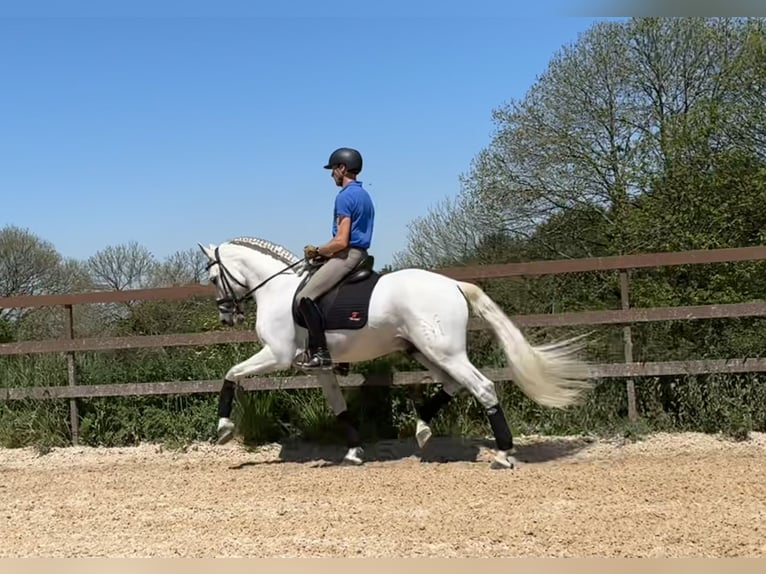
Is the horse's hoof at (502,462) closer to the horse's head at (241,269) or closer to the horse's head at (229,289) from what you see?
the horse's head at (241,269)

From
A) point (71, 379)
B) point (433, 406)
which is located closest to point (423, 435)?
point (433, 406)

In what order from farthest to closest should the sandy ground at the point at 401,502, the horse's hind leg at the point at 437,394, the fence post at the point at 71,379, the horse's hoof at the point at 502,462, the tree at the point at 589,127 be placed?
the tree at the point at 589,127
the fence post at the point at 71,379
the horse's hind leg at the point at 437,394
the horse's hoof at the point at 502,462
the sandy ground at the point at 401,502

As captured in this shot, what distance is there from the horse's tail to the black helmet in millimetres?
1383

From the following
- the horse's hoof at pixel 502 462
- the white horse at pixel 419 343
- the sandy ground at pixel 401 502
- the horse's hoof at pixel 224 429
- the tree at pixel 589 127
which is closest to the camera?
the sandy ground at pixel 401 502

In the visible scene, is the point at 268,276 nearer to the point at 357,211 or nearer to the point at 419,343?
the point at 357,211

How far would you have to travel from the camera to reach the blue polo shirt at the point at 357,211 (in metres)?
5.87

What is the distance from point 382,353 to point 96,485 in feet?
8.29

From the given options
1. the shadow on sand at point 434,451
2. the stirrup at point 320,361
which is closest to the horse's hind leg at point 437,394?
the shadow on sand at point 434,451

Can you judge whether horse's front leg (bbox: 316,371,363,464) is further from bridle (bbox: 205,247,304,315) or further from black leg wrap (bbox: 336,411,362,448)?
bridle (bbox: 205,247,304,315)

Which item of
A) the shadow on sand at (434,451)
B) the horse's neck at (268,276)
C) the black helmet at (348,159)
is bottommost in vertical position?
the shadow on sand at (434,451)

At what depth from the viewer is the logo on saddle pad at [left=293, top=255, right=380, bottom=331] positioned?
5828 millimetres

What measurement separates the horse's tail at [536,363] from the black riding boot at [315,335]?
1.23 m

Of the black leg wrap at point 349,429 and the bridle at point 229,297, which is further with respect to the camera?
the bridle at point 229,297

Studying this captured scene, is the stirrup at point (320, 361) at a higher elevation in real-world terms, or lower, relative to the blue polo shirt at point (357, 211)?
lower
